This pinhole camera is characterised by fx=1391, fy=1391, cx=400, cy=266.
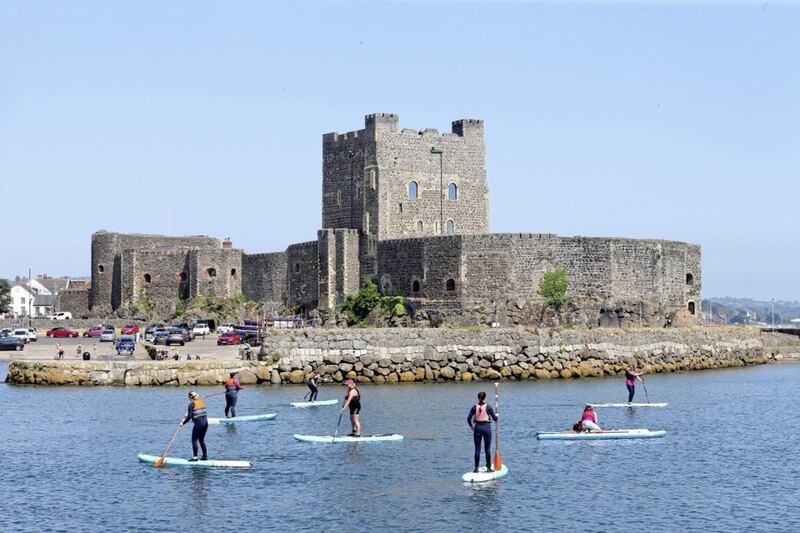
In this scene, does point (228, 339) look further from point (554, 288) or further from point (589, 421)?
point (589, 421)

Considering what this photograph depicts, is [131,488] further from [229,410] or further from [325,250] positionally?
[325,250]

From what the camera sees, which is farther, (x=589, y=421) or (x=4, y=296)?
(x=4, y=296)

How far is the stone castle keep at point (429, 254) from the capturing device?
2594 inches

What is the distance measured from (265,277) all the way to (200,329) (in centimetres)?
589

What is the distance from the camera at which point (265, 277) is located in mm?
78812

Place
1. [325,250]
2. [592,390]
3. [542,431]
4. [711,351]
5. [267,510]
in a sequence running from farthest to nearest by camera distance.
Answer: [325,250], [711,351], [592,390], [542,431], [267,510]

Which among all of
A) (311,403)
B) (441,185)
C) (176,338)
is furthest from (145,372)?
(441,185)

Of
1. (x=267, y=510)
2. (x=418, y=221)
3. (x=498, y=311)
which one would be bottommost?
(x=267, y=510)

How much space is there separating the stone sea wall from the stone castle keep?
17.1 metres

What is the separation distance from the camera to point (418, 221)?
237 ft

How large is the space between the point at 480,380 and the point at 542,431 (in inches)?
583

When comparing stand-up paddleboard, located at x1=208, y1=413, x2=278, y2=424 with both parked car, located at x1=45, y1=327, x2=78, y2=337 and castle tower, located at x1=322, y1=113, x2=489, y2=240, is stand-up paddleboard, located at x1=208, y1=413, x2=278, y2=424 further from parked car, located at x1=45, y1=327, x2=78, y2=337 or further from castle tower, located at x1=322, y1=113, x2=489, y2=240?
parked car, located at x1=45, y1=327, x2=78, y2=337

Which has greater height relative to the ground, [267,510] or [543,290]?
[543,290]

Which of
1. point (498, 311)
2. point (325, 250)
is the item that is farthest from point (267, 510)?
point (325, 250)
